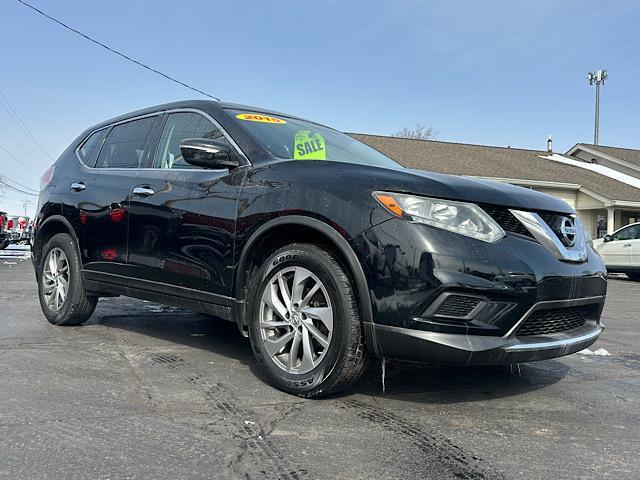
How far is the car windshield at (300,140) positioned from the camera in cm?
370

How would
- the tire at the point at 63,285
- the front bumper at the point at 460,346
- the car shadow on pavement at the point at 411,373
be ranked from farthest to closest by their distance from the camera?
the tire at the point at 63,285 → the car shadow on pavement at the point at 411,373 → the front bumper at the point at 460,346

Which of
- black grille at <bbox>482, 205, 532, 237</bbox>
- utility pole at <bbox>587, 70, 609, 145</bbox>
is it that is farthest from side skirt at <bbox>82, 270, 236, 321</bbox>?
utility pole at <bbox>587, 70, 609, 145</bbox>

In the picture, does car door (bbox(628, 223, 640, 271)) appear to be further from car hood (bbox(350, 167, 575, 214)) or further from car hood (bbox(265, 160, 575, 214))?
car hood (bbox(350, 167, 575, 214))

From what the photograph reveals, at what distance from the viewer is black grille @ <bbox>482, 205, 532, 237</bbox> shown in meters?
2.88

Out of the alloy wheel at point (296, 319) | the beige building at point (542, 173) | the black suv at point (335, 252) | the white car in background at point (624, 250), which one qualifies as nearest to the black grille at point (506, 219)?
the black suv at point (335, 252)

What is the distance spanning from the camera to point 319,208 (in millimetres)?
3051

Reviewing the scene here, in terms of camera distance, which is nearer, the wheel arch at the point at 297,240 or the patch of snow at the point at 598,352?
the wheel arch at the point at 297,240

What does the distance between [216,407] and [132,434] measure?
1.62ft

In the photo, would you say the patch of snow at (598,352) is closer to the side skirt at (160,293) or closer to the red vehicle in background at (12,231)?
the side skirt at (160,293)

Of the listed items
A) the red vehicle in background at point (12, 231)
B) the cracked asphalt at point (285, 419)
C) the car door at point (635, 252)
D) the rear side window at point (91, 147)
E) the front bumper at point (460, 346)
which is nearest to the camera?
the cracked asphalt at point (285, 419)

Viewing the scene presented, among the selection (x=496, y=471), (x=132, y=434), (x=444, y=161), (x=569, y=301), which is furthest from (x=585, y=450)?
(x=444, y=161)

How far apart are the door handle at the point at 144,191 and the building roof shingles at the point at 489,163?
1719 cm

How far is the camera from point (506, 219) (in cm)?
290

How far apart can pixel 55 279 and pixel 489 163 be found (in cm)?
2088
